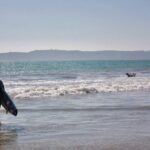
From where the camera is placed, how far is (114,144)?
11.9m

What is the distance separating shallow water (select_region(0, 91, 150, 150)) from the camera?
1205 centimetres

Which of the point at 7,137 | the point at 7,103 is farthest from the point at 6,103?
the point at 7,137

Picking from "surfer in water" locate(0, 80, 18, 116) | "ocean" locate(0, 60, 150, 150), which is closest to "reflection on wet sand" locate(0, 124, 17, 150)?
"ocean" locate(0, 60, 150, 150)

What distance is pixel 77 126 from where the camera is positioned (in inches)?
584

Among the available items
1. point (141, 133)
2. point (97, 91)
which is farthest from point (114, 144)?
point (97, 91)

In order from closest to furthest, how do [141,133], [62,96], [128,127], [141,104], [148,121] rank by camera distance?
[141,133] < [128,127] < [148,121] < [141,104] < [62,96]

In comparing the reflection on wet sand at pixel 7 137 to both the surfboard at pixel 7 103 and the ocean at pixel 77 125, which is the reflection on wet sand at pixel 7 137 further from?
the surfboard at pixel 7 103

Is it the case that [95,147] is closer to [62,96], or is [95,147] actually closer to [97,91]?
[62,96]

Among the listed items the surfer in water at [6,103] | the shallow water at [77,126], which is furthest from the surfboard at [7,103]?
the shallow water at [77,126]

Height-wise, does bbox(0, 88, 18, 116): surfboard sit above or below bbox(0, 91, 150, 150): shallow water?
above

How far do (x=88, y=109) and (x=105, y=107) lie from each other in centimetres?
96

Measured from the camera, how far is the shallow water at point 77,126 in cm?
1205

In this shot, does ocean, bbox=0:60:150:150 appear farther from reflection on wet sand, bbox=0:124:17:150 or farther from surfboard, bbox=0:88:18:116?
surfboard, bbox=0:88:18:116

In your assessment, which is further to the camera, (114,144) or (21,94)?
(21,94)
